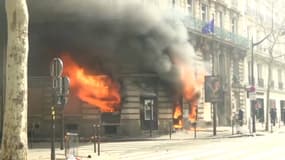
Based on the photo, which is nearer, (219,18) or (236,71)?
(219,18)

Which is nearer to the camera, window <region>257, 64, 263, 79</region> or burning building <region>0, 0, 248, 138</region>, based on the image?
burning building <region>0, 0, 248, 138</region>

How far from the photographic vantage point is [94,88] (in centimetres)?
2944

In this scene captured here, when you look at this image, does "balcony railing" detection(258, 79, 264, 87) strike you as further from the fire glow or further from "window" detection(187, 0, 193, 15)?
the fire glow

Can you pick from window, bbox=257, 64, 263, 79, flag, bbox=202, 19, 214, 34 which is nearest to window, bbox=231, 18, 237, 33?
window, bbox=257, 64, 263, 79

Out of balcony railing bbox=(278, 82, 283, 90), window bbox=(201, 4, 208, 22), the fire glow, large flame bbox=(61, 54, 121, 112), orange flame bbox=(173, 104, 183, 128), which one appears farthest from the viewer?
balcony railing bbox=(278, 82, 283, 90)

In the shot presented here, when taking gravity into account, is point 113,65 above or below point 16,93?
above

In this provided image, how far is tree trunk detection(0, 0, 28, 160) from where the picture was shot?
42.4 ft

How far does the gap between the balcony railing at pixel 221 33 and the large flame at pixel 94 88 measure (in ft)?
20.6

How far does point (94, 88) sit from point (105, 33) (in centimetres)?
377

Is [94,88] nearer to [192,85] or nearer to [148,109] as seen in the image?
[148,109]

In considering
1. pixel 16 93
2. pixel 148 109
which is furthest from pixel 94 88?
pixel 16 93

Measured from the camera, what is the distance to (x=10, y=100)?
1298 cm

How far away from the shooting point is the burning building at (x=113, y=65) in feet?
86.8

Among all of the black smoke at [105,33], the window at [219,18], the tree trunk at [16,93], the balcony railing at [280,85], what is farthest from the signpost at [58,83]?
the balcony railing at [280,85]
